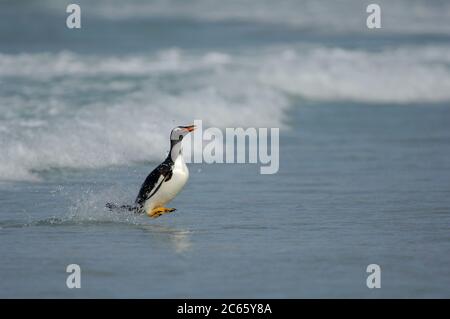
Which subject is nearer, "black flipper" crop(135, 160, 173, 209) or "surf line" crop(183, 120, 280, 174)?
"black flipper" crop(135, 160, 173, 209)

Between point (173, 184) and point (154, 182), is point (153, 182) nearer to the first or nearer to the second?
point (154, 182)

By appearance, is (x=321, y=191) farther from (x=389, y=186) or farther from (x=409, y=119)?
(x=409, y=119)

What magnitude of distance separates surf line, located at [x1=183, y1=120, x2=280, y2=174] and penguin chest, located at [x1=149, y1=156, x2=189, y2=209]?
3253 millimetres

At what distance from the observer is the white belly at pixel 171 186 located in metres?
12.1

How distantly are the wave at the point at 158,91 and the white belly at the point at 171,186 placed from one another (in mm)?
3022

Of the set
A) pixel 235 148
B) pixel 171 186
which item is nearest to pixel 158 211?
pixel 171 186

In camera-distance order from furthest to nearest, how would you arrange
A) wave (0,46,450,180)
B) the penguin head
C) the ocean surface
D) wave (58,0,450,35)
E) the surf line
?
wave (58,0,450,35), wave (0,46,450,180), the surf line, the penguin head, the ocean surface

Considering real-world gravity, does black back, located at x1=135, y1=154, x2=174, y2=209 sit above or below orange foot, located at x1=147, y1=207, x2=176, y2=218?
above

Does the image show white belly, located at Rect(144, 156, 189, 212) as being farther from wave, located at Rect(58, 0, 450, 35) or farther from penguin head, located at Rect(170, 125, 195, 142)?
wave, located at Rect(58, 0, 450, 35)

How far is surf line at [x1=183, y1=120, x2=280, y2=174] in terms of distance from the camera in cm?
1641

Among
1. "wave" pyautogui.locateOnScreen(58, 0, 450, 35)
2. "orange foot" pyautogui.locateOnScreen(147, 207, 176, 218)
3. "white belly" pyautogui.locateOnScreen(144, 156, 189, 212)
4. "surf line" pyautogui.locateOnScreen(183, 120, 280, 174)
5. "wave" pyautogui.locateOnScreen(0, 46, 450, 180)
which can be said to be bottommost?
"orange foot" pyautogui.locateOnScreen(147, 207, 176, 218)

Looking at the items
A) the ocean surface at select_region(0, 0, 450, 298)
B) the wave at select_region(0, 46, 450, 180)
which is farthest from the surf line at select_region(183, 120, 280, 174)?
the wave at select_region(0, 46, 450, 180)

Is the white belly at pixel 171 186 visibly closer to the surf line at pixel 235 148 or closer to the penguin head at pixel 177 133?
the penguin head at pixel 177 133
